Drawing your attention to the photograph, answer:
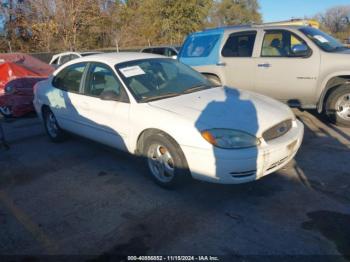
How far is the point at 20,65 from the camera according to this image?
8453 mm

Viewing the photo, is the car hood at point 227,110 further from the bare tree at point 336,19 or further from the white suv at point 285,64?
the bare tree at point 336,19

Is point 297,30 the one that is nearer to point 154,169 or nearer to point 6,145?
point 154,169

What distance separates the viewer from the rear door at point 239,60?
21.0 feet

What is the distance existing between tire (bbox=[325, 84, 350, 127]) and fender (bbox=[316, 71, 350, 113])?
85 millimetres

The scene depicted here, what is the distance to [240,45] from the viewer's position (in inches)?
259

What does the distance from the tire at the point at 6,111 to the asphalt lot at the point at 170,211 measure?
11.5 feet

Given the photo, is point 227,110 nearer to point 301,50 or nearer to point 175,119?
point 175,119

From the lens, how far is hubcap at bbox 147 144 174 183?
3669 millimetres

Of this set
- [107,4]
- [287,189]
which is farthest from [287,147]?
[107,4]

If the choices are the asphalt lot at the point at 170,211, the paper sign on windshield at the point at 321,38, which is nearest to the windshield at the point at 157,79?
the asphalt lot at the point at 170,211

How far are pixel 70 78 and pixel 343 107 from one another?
4.65 m

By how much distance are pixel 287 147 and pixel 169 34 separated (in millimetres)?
25771

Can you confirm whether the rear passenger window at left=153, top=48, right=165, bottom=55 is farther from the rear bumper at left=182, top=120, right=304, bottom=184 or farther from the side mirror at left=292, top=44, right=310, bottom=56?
the rear bumper at left=182, top=120, right=304, bottom=184

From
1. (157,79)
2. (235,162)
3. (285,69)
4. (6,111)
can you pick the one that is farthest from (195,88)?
(6,111)
